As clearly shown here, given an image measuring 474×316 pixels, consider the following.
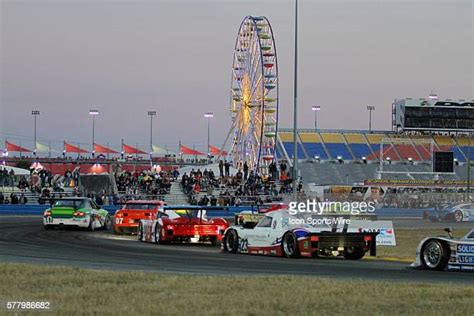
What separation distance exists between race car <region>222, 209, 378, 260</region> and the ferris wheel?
41.0 meters

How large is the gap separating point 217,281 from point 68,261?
5.61 m

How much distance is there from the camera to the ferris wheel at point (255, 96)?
63062 mm

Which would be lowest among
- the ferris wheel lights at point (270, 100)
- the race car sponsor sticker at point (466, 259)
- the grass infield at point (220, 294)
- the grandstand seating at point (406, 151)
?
the grass infield at point (220, 294)

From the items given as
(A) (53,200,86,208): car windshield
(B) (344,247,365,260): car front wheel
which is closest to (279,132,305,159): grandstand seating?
(A) (53,200,86,208): car windshield

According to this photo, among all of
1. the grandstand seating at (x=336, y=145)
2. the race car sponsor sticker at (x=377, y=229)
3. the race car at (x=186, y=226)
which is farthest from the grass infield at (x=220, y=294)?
the grandstand seating at (x=336, y=145)

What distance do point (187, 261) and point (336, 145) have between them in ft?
245

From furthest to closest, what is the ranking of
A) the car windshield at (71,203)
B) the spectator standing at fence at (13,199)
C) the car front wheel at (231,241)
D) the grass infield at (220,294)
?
the spectator standing at fence at (13,199)
the car windshield at (71,203)
the car front wheel at (231,241)
the grass infield at (220,294)

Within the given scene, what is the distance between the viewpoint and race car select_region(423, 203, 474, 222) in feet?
136

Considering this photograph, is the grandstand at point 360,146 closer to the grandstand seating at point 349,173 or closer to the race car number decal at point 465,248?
the grandstand seating at point 349,173

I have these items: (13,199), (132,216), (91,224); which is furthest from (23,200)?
(132,216)

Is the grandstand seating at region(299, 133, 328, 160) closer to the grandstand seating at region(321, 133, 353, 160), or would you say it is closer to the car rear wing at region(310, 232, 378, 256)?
the grandstand seating at region(321, 133, 353, 160)

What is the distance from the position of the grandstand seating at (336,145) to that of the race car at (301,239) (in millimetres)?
67533

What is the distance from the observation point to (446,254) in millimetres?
17312

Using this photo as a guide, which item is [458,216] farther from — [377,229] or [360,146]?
[360,146]
